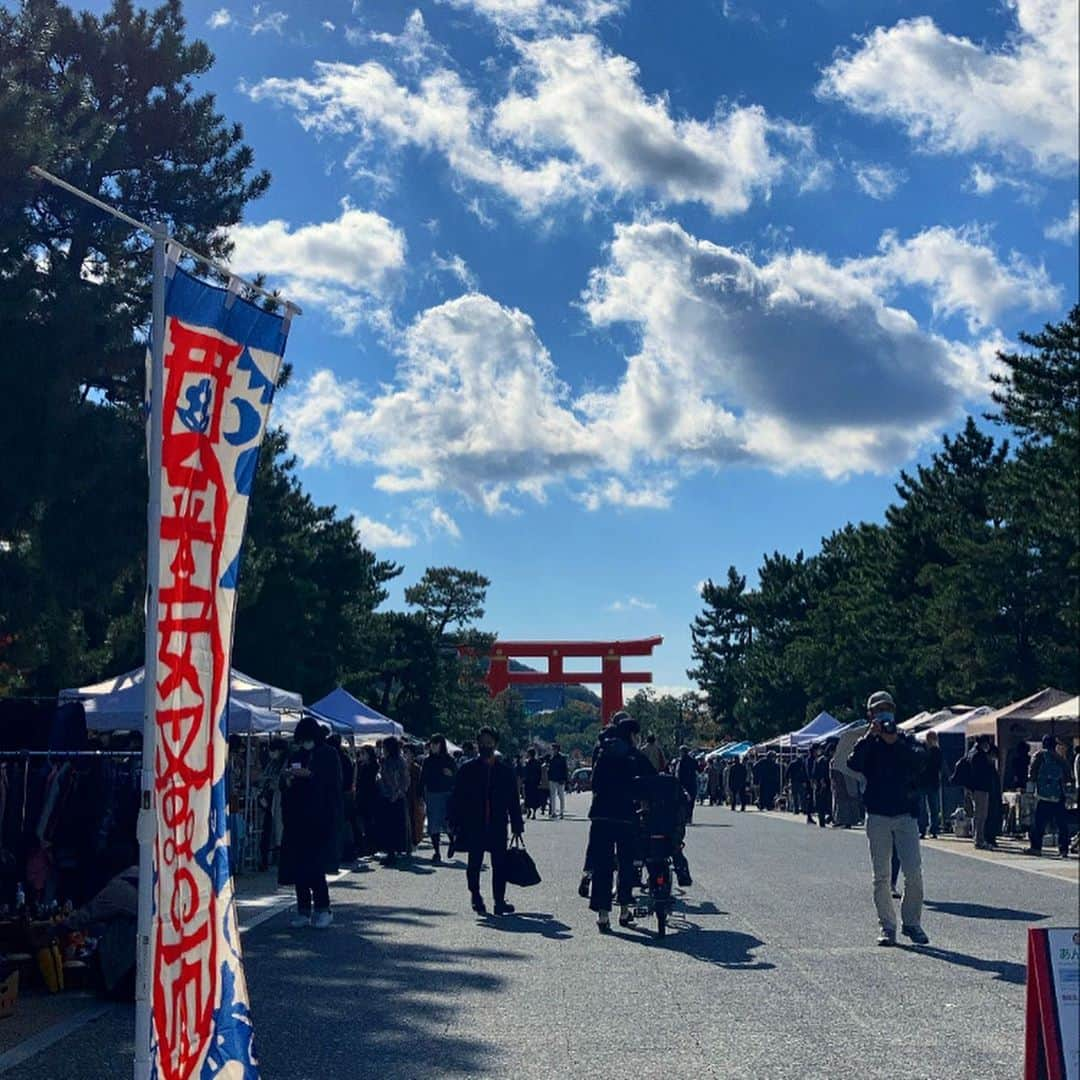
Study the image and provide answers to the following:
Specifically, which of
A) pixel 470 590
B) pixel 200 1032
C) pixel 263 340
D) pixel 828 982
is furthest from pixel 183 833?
pixel 470 590

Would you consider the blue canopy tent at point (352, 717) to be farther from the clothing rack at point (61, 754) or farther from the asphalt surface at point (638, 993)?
the clothing rack at point (61, 754)

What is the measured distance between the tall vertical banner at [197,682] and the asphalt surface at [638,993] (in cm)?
224

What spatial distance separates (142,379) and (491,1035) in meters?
12.1

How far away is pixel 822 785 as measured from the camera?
32.2 metres

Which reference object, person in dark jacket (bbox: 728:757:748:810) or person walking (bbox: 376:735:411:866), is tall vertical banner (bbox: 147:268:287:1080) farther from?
person in dark jacket (bbox: 728:757:748:810)

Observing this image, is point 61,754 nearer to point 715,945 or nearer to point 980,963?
point 715,945

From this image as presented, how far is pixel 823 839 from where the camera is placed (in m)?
25.9

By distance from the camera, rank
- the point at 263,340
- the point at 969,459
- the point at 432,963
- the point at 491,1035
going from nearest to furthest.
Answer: the point at 263,340
the point at 491,1035
the point at 432,963
the point at 969,459

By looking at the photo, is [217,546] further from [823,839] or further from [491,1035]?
[823,839]

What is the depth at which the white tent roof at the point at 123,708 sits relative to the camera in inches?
623

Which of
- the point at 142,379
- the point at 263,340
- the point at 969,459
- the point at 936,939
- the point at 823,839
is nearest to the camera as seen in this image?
the point at 263,340

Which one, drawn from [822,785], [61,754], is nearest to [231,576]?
[61,754]

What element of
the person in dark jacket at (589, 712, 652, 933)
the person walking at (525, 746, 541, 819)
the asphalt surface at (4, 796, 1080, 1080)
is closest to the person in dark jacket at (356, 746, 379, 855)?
the asphalt surface at (4, 796, 1080, 1080)

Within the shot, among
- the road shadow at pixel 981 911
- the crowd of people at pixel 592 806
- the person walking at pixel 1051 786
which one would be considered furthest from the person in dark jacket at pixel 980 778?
the road shadow at pixel 981 911
